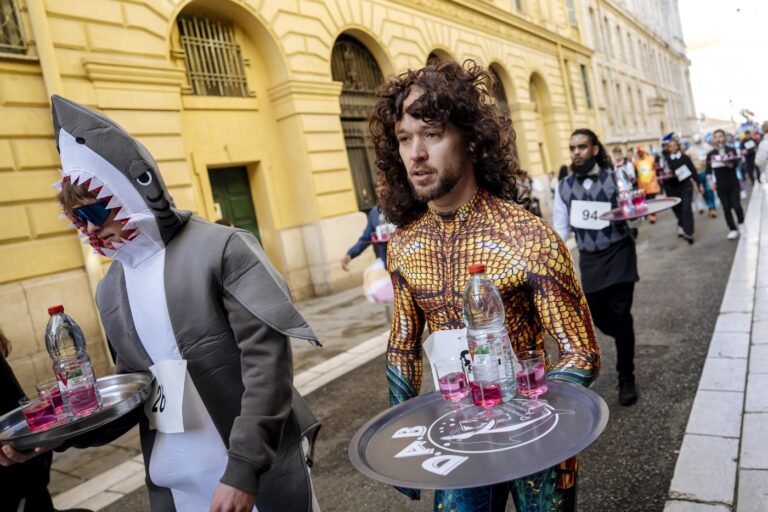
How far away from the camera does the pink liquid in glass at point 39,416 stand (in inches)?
71.3

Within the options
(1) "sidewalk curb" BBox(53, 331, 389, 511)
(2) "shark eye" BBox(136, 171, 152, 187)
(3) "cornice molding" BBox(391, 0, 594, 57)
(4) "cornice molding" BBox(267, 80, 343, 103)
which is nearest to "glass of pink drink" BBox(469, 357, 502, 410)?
(2) "shark eye" BBox(136, 171, 152, 187)

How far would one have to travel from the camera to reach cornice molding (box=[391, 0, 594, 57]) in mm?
14808

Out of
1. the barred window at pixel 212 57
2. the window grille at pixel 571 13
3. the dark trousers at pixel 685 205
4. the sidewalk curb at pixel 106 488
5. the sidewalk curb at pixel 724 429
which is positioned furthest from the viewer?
the window grille at pixel 571 13

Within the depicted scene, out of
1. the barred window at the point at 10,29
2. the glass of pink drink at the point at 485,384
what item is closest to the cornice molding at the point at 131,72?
the barred window at the point at 10,29

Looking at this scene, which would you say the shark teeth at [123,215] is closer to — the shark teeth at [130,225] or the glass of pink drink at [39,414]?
the shark teeth at [130,225]

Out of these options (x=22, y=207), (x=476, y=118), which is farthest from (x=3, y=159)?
(x=476, y=118)

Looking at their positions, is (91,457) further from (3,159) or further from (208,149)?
(208,149)

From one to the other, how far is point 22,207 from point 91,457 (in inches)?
149

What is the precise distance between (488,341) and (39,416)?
1458 mm

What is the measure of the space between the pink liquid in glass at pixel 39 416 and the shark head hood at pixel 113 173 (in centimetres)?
60

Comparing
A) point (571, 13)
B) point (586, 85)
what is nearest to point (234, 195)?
point (586, 85)

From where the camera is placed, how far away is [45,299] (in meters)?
6.79

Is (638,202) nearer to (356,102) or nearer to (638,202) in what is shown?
(638,202)

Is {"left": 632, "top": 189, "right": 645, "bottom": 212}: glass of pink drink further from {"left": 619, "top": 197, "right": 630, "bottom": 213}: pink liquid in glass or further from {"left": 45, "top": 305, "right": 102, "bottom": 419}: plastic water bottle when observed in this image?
{"left": 45, "top": 305, "right": 102, "bottom": 419}: plastic water bottle
